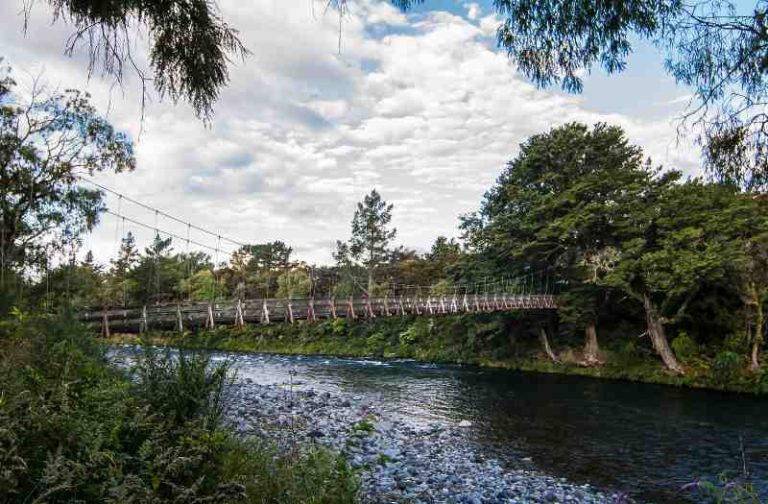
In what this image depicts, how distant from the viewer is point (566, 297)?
1867 cm

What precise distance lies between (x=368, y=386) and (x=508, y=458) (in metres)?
7.32

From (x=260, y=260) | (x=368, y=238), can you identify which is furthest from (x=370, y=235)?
(x=260, y=260)

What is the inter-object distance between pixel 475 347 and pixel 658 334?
7.93 meters

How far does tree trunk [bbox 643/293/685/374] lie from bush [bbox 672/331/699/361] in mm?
206

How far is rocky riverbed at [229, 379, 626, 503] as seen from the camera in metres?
4.69

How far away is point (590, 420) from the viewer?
9.70 m

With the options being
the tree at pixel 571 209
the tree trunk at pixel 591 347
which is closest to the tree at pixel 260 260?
the tree at pixel 571 209

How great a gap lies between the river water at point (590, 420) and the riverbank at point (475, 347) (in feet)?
3.33

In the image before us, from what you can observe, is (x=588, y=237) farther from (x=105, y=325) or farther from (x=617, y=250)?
(x=105, y=325)

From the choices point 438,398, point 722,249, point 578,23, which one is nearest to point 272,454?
point 578,23

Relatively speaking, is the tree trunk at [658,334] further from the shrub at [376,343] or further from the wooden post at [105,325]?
the wooden post at [105,325]

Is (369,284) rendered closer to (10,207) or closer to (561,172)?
(561,172)

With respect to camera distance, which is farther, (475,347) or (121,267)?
(121,267)

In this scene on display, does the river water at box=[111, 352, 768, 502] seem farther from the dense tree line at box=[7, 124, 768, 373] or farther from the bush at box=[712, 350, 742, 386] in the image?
the dense tree line at box=[7, 124, 768, 373]
